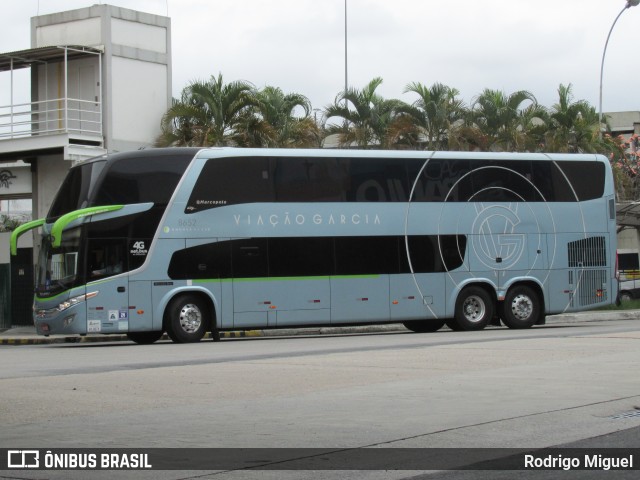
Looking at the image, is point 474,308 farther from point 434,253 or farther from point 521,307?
point 434,253

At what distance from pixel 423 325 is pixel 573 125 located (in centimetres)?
1594

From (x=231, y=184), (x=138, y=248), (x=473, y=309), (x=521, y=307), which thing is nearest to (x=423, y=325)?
(x=473, y=309)

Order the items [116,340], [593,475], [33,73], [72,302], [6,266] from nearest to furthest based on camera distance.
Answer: [593,475], [72,302], [116,340], [6,266], [33,73]

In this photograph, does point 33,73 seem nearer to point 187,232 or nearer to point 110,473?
point 187,232

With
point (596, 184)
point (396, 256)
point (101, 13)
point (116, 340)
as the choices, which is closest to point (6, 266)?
point (116, 340)

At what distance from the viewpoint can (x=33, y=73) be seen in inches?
1363

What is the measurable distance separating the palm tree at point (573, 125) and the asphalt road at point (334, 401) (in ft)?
75.0

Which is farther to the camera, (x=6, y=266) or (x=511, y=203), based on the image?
(x=6, y=266)

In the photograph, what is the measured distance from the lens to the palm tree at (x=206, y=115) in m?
33.2

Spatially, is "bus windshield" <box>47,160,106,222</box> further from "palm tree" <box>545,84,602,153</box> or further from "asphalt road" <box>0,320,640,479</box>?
"palm tree" <box>545,84,602,153</box>

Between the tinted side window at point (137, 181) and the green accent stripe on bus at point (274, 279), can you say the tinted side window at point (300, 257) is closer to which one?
the green accent stripe on bus at point (274, 279)

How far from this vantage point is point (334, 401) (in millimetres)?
11297

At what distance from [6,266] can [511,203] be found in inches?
613

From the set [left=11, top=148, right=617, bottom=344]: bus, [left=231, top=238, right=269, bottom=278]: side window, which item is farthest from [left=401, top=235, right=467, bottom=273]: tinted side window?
[left=231, top=238, right=269, bottom=278]: side window
